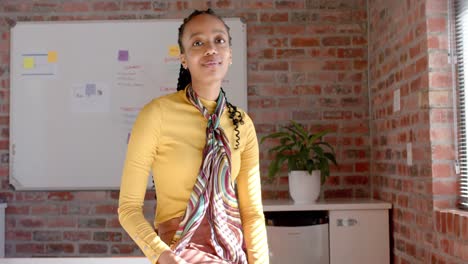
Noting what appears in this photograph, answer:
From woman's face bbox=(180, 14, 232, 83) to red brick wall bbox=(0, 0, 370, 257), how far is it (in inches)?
92.0

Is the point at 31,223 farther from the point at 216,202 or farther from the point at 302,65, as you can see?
the point at 216,202

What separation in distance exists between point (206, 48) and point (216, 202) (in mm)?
392

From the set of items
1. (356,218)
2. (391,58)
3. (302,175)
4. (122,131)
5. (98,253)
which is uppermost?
(391,58)

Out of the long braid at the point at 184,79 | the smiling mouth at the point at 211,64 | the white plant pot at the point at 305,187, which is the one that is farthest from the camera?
the white plant pot at the point at 305,187

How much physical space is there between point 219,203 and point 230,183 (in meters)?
0.07

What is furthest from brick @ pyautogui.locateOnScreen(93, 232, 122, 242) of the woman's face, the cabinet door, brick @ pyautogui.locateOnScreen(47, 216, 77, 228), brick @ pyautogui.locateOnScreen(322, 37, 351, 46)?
the woman's face

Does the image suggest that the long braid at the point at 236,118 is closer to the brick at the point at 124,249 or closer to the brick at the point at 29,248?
the brick at the point at 124,249

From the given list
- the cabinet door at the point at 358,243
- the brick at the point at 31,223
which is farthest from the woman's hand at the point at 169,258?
the brick at the point at 31,223

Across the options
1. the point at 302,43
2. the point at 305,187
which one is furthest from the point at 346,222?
the point at 302,43

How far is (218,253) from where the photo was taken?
1260 millimetres

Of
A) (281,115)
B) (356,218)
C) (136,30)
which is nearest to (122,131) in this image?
(136,30)

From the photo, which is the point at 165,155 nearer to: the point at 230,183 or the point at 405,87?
the point at 230,183

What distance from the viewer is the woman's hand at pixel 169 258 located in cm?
118

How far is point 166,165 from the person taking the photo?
1297 millimetres
